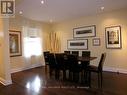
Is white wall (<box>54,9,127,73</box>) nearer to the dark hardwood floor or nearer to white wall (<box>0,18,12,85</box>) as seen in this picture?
the dark hardwood floor

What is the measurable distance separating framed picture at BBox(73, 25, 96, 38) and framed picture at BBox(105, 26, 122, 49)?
67 cm

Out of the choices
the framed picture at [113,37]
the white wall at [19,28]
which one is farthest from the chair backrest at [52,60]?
the framed picture at [113,37]

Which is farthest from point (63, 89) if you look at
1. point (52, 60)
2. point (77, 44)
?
point (77, 44)

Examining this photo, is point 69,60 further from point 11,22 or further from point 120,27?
point 11,22

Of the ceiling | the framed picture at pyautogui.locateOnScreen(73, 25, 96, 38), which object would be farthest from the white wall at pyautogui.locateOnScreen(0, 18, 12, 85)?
the framed picture at pyautogui.locateOnScreen(73, 25, 96, 38)

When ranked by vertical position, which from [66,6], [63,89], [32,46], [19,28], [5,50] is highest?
[66,6]

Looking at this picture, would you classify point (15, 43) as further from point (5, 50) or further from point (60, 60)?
point (60, 60)

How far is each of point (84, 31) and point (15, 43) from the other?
3436 millimetres

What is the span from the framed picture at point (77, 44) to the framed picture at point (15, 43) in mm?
2640

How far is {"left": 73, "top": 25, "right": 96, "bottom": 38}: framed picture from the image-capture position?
21.1ft

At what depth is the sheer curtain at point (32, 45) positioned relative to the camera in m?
6.98

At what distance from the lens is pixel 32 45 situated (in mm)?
7387

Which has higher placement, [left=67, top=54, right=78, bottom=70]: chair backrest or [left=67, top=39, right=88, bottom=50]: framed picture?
[left=67, top=39, right=88, bottom=50]: framed picture

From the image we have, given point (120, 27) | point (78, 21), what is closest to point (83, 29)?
point (78, 21)
